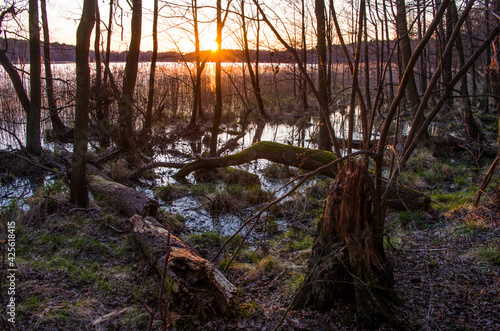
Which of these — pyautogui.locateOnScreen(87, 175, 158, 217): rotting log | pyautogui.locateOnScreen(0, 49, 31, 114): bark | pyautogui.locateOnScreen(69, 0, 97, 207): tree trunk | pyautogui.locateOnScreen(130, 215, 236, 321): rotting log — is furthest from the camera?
pyautogui.locateOnScreen(0, 49, 31, 114): bark

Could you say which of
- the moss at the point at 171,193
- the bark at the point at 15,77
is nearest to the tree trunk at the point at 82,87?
the moss at the point at 171,193

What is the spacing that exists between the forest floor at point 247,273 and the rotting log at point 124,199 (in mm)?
237

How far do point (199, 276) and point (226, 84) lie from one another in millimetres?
17584

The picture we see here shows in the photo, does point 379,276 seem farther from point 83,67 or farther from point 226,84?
point 226,84

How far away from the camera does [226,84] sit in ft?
65.1

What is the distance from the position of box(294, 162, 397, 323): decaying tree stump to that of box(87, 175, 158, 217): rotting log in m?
3.34

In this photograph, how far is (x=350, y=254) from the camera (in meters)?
2.86

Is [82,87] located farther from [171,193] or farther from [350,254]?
[350,254]

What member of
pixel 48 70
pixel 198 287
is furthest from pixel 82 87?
pixel 48 70

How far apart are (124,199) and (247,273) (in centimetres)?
307

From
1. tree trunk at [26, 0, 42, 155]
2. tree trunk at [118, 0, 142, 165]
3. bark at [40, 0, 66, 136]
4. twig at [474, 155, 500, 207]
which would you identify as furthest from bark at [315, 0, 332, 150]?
bark at [40, 0, 66, 136]

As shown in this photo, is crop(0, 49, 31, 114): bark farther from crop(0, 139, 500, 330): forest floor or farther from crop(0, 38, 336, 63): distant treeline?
crop(0, 139, 500, 330): forest floor

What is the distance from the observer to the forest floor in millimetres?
2834

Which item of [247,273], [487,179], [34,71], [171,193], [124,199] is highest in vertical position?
[34,71]
